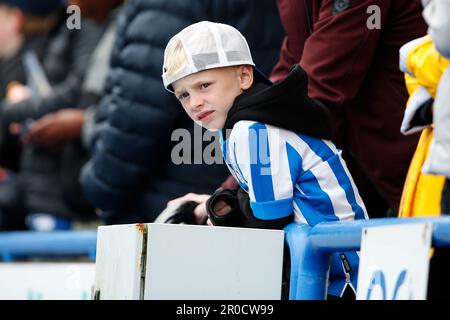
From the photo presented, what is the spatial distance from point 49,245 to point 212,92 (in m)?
2.42

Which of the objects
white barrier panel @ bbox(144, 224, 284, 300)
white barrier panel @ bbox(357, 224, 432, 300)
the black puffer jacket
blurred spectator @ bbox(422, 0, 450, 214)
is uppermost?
the black puffer jacket

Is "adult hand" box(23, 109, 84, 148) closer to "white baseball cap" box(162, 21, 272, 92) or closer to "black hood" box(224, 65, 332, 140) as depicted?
"white baseball cap" box(162, 21, 272, 92)

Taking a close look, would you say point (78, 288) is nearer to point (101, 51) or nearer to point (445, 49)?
point (101, 51)

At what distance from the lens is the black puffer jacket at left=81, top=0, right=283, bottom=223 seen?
503 cm

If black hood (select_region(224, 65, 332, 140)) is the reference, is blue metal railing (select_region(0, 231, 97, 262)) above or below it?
above

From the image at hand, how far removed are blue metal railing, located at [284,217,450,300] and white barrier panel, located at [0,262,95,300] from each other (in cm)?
173

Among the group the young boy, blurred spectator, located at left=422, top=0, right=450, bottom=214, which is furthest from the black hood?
blurred spectator, located at left=422, top=0, right=450, bottom=214

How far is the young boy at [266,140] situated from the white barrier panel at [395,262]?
0.69 m

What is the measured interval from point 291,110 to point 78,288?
5.74ft

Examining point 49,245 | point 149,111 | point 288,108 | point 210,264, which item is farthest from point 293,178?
point 49,245

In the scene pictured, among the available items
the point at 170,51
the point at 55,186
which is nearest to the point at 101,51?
the point at 55,186

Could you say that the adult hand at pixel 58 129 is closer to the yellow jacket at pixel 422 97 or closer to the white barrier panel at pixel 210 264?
the yellow jacket at pixel 422 97

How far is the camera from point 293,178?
3504mm

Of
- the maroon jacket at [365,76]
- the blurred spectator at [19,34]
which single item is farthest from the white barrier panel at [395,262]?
the blurred spectator at [19,34]
